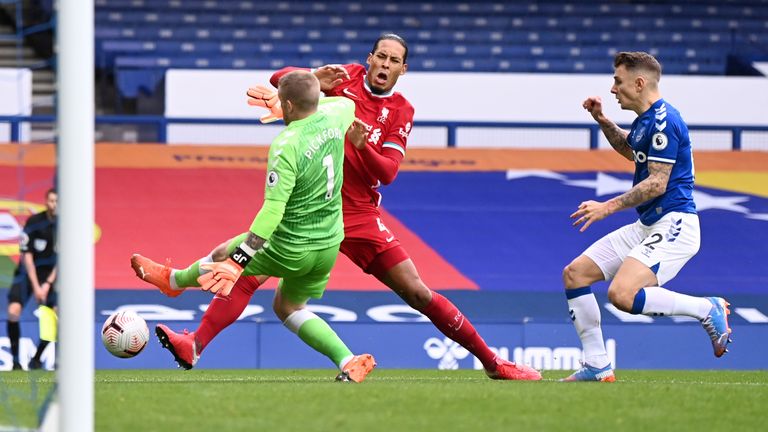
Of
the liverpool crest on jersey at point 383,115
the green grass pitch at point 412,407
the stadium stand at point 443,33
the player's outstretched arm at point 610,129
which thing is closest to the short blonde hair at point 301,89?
the liverpool crest on jersey at point 383,115

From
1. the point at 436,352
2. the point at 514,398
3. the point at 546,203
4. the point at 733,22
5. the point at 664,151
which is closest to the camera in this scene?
the point at 514,398

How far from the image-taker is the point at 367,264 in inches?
326

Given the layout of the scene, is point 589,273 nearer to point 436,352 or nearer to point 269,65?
point 436,352

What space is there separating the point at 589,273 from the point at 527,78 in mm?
10268

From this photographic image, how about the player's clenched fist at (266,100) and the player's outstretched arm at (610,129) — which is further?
the player's outstretched arm at (610,129)

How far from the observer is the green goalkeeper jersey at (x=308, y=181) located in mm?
6898

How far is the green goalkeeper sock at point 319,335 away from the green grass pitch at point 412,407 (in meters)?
0.55

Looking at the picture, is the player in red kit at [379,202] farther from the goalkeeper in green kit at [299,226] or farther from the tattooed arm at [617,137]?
the tattooed arm at [617,137]

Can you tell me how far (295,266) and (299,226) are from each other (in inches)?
9.4

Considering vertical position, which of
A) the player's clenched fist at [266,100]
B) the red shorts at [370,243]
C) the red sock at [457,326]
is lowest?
the red sock at [457,326]

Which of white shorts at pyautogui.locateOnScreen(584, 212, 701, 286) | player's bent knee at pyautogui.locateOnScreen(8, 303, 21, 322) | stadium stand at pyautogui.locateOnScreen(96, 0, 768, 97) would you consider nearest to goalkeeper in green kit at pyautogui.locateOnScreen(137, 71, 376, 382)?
white shorts at pyautogui.locateOnScreen(584, 212, 701, 286)

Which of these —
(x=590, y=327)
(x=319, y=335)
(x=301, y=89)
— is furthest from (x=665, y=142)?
(x=319, y=335)

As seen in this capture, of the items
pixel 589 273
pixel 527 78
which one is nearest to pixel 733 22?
pixel 527 78

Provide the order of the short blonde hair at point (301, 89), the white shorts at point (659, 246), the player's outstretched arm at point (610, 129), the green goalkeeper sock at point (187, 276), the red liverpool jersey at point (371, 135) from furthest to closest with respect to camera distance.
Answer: the red liverpool jersey at point (371, 135) → the player's outstretched arm at point (610, 129) → the white shorts at point (659, 246) → the green goalkeeper sock at point (187, 276) → the short blonde hair at point (301, 89)
